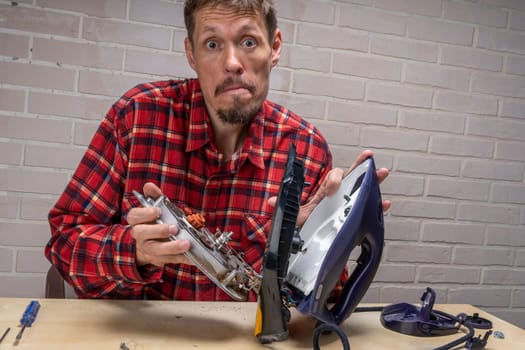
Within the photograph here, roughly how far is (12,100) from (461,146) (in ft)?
4.90

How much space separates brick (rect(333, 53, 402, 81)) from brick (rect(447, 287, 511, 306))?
83 cm

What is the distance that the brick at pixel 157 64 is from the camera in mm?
1416

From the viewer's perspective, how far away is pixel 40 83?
1.37 m

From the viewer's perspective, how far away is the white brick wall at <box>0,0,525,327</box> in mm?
1375

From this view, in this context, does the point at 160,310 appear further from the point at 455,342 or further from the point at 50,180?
the point at 50,180

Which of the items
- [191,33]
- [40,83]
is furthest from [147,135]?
[40,83]

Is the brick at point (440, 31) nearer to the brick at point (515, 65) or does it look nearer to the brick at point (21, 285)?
the brick at point (515, 65)

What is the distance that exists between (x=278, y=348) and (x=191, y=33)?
2.35 ft

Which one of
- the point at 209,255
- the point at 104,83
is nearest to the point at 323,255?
the point at 209,255

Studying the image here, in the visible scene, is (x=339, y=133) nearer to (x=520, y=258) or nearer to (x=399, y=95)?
(x=399, y=95)

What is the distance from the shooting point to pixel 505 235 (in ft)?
5.74

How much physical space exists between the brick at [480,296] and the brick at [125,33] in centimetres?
135

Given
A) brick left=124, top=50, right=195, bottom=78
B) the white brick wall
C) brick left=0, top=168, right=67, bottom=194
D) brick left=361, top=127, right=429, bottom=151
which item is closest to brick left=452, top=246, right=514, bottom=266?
the white brick wall

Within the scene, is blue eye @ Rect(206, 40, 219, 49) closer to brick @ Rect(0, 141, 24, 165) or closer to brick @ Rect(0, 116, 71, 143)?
brick @ Rect(0, 116, 71, 143)
